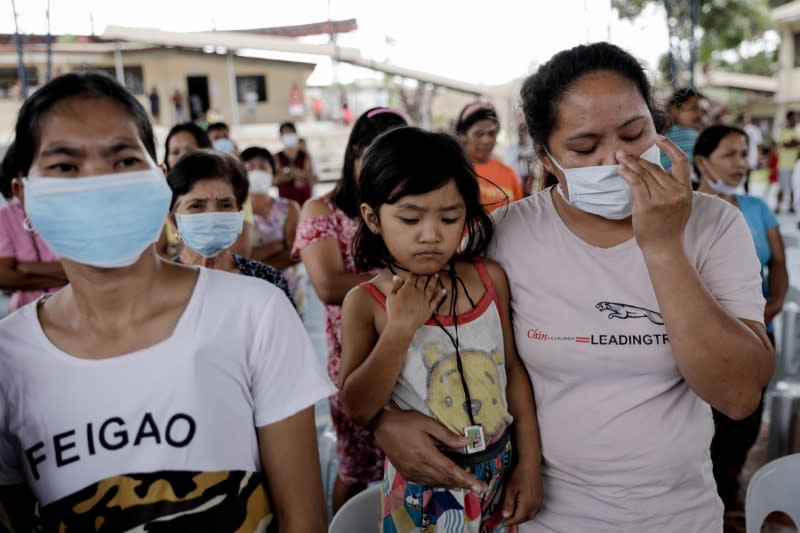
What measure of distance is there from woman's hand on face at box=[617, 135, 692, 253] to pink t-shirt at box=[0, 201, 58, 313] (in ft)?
9.19

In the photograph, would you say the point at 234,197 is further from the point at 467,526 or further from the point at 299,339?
the point at 467,526

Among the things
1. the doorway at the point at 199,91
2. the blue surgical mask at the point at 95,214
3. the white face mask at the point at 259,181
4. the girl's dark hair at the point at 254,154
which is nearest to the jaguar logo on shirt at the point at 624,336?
the blue surgical mask at the point at 95,214

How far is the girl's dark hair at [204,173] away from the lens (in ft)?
7.61

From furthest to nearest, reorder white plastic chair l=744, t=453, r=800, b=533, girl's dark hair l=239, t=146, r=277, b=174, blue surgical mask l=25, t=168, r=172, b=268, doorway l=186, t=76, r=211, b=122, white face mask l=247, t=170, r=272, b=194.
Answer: doorway l=186, t=76, r=211, b=122
girl's dark hair l=239, t=146, r=277, b=174
white face mask l=247, t=170, r=272, b=194
white plastic chair l=744, t=453, r=800, b=533
blue surgical mask l=25, t=168, r=172, b=268

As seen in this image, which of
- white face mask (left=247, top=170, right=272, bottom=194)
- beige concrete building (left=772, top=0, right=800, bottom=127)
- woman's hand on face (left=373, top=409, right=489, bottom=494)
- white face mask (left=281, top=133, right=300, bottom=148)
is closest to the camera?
woman's hand on face (left=373, top=409, right=489, bottom=494)

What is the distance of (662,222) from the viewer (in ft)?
4.05

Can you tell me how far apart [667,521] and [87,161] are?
1389mm

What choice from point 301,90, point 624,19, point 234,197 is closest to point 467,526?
point 234,197

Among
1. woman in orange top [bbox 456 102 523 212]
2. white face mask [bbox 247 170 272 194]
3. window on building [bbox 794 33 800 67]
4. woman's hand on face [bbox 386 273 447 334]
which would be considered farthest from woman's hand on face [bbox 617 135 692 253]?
window on building [bbox 794 33 800 67]

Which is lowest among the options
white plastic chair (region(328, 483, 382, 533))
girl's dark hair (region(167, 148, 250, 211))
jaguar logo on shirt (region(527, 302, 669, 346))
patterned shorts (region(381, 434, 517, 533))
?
white plastic chair (region(328, 483, 382, 533))

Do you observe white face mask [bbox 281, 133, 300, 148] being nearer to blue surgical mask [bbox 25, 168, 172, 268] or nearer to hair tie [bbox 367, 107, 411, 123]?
hair tie [bbox 367, 107, 411, 123]

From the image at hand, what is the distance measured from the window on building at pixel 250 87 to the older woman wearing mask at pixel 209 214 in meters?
23.0

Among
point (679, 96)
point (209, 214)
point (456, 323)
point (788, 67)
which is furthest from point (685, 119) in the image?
point (788, 67)

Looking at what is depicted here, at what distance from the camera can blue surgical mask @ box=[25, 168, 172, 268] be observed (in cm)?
112
